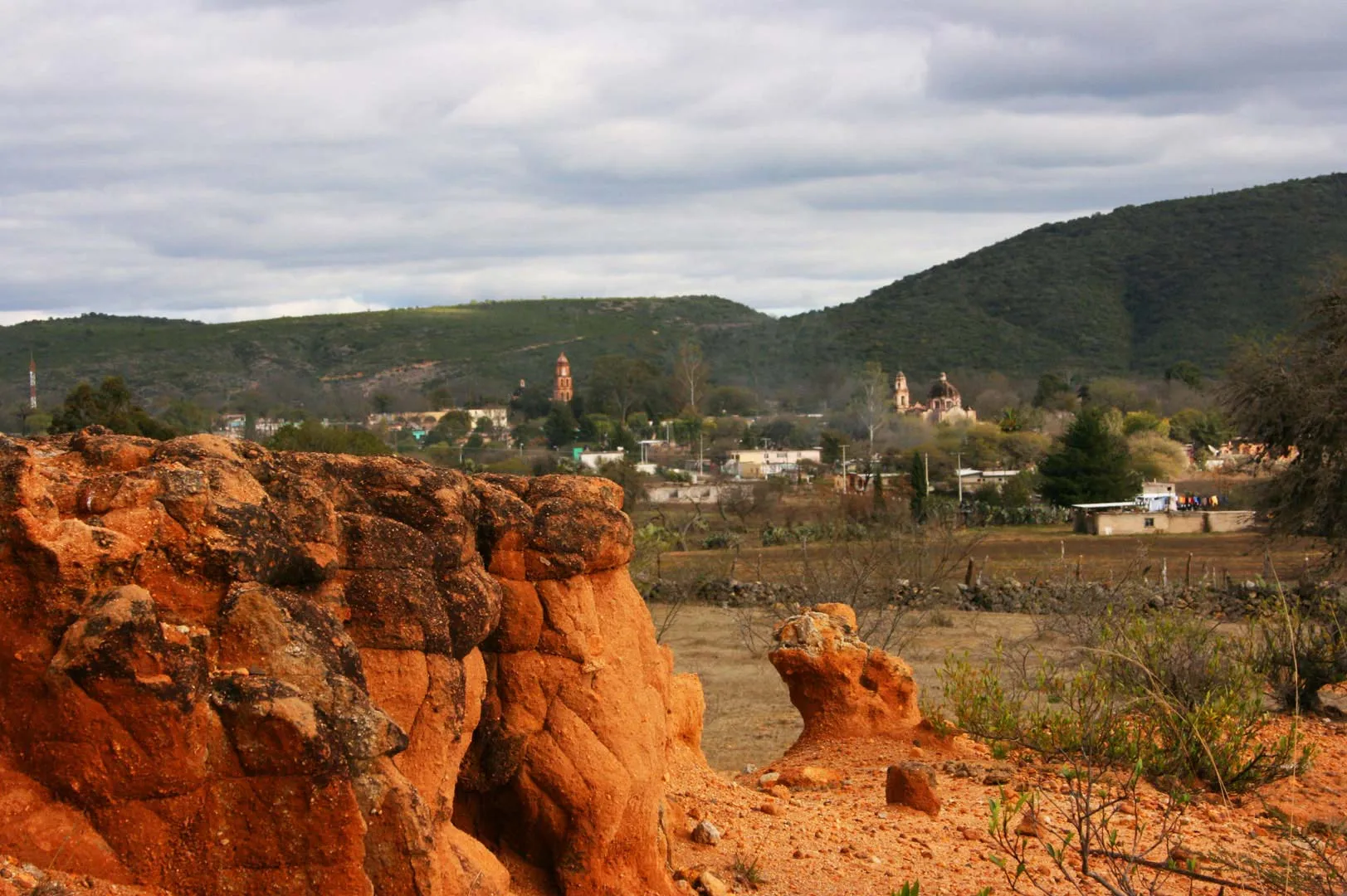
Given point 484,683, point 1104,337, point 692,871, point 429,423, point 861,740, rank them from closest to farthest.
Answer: point 484,683 < point 692,871 < point 861,740 < point 429,423 < point 1104,337

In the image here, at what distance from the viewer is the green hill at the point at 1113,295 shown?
10244 centimetres

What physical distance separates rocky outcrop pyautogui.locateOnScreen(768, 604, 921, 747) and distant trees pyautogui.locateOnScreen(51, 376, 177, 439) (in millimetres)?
13095

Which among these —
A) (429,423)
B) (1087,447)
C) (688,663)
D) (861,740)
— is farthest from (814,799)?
(429,423)

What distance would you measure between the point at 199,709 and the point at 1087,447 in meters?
47.6

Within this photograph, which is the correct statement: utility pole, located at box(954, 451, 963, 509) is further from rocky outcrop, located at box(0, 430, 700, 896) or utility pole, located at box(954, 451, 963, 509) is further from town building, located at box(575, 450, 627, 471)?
rocky outcrop, located at box(0, 430, 700, 896)

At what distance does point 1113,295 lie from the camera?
368 feet

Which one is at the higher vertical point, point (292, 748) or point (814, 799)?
point (292, 748)

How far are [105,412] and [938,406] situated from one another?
64533 millimetres

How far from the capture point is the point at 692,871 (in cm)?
691

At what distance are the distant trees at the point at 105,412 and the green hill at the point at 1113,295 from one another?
272 feet

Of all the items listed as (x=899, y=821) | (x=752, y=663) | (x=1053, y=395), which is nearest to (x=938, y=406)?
(x=1053, y=395)

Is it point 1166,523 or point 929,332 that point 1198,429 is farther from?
point 929,332

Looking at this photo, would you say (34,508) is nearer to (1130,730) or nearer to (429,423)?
(1130,730)

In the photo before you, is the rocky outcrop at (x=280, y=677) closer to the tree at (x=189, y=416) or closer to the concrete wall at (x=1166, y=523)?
the tree at (x=189, y=416)
